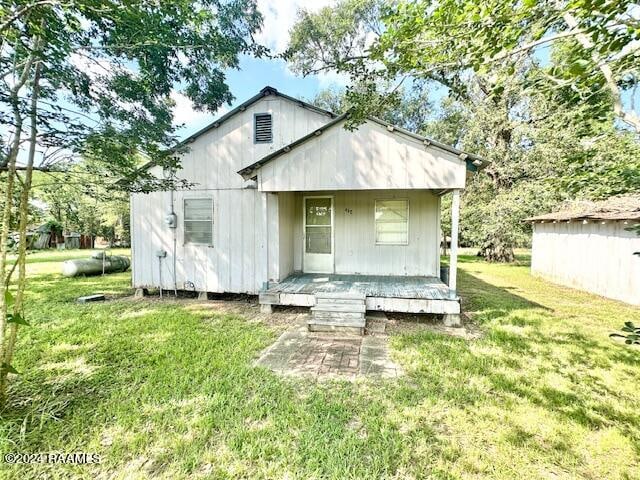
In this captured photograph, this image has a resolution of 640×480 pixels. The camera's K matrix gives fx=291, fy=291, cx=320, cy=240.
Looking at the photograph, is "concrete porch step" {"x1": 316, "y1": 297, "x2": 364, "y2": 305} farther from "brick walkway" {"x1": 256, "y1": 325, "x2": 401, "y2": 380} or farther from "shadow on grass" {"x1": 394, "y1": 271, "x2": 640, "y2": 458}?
"shadow on grass" {"x1": 394, "y1": 271, "x2": 640, "y2": 458}

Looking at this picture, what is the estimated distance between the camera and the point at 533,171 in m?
14.0

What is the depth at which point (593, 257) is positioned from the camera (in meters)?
8.36

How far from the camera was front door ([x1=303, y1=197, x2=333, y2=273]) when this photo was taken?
7768mm

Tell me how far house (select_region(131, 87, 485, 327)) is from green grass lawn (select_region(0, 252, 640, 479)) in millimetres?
2089

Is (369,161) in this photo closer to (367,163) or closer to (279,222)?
(367,163)

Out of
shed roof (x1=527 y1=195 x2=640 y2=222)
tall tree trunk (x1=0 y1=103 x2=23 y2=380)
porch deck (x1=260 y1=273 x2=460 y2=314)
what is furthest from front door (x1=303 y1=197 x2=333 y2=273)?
shed roof (x1=527 y1=195 x2=640 y2=222)

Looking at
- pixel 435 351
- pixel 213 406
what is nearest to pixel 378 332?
pixel 435 351

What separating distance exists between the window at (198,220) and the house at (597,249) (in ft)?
30.8

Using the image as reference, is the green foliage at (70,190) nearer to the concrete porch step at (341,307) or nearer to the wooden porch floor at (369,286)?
Result: the wooden porch floor at (369,286)

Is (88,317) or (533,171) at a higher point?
(533,171)

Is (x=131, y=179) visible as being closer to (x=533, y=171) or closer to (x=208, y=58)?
(x=208, y=58)

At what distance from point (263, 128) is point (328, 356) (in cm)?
554

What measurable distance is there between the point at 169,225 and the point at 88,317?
2.61m

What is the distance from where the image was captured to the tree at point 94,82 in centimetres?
264
